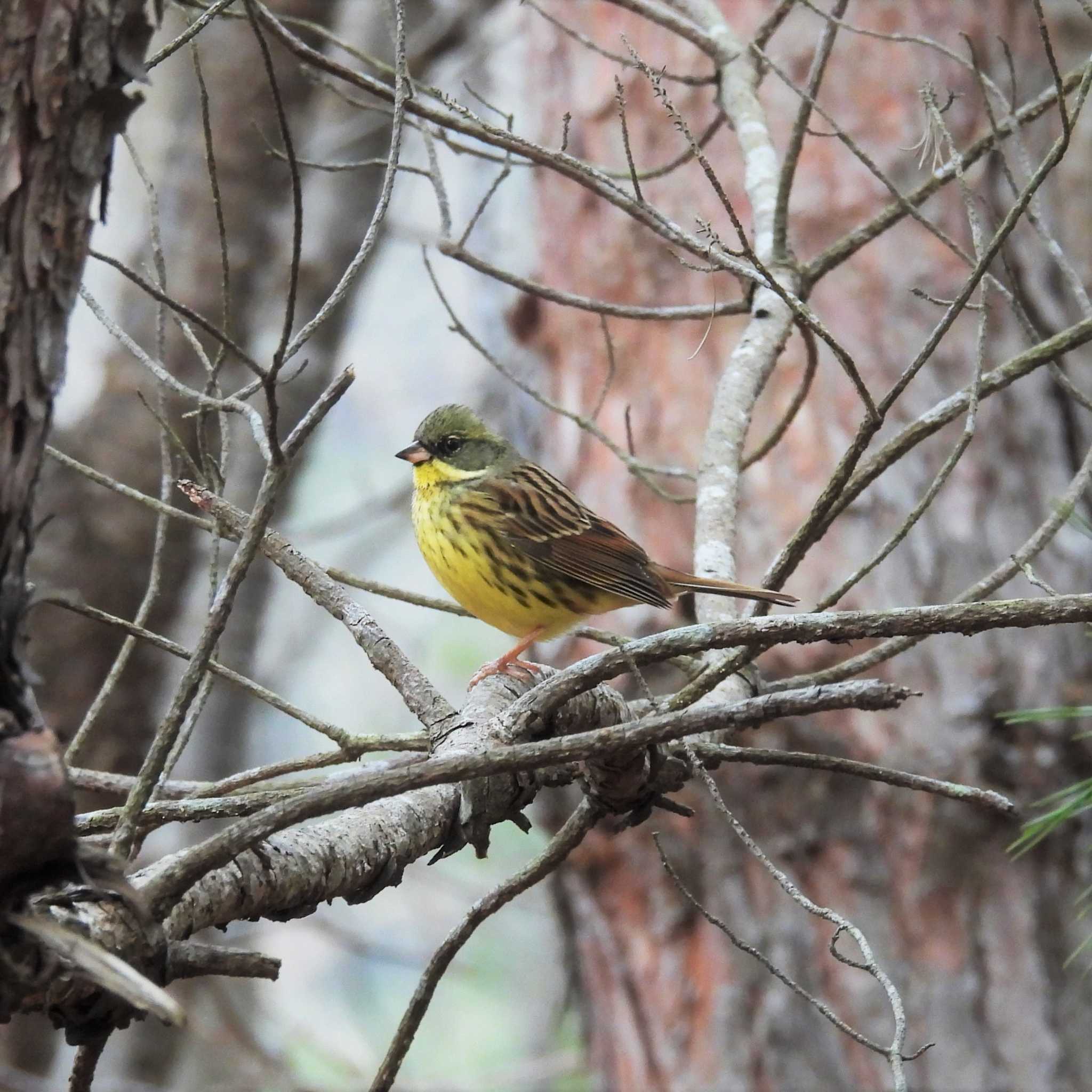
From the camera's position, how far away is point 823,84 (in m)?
6.03

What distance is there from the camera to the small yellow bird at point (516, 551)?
14.9 ft

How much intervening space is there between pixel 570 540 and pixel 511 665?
3.44 feet

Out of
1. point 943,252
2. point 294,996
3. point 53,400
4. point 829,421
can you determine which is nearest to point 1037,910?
point 829,421

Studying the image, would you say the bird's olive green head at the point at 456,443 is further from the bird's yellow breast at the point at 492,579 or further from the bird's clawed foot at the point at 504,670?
the bird's clawed foot at the point at 504,670

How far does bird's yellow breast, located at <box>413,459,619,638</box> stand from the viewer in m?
4.56

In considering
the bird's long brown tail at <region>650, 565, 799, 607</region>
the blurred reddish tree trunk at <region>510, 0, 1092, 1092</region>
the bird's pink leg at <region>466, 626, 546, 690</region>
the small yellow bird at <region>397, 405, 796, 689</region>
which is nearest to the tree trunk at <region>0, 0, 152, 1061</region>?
the bird's pink leg at <region>466, 626, 546, 690</region>

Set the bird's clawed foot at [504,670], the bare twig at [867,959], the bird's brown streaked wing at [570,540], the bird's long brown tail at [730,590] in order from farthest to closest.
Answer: the bird's brown streaked wing at [570,540] < the bird's clawed foot at [504,670] < the bird's long brown tail at [730,590] < the bare twig at [867,959]

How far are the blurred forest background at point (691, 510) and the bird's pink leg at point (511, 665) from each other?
915mm

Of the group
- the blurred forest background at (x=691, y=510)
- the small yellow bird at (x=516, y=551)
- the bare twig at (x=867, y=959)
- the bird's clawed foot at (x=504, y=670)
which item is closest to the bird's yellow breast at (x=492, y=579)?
the small yellow bird at (x=516, y=551)

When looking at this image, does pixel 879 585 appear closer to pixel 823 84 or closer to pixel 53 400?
pixel 823 84

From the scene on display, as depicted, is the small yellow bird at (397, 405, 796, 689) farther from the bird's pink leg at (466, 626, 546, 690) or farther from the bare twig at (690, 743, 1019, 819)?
the bare twig at (690, 743, 1019, 819)

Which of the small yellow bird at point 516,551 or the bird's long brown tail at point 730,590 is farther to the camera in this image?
the small yellow bird at point 516,551

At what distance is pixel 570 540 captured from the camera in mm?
4723

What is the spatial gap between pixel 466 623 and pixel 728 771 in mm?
7758
